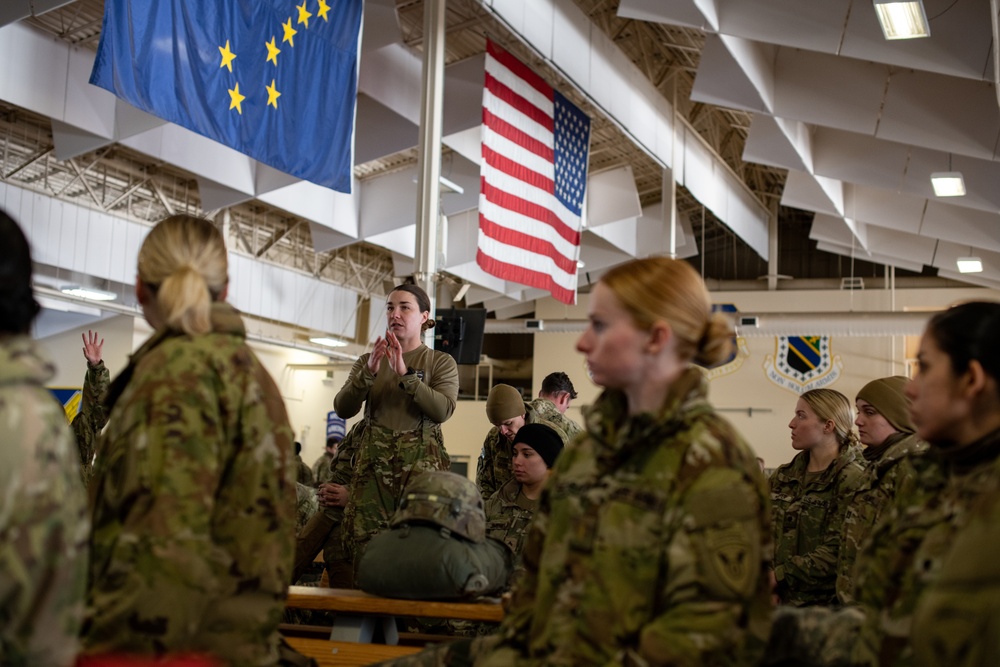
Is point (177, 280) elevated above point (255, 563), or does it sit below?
above

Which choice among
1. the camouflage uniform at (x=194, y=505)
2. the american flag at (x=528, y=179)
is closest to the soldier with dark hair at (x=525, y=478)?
the camouflage uniform at (x=194, y=505)

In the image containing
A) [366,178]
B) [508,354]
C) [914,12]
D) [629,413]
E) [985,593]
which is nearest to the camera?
[985,593]

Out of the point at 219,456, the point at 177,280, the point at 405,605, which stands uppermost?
the point at 177,280

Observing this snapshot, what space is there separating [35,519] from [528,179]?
8.81m

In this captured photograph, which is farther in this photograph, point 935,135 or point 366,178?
point 366,178

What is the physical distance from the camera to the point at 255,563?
2.12m

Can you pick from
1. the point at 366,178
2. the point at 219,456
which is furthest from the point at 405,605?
the point at 366,178

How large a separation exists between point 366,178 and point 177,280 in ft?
44.0

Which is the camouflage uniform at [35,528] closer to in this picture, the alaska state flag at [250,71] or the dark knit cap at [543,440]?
the dark knit cap at [543,440]

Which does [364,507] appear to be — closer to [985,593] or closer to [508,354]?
[985,593]

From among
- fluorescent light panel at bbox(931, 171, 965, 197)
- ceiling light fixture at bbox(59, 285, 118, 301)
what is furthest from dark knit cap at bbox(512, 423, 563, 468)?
ceiling light fixture at bbox(59, 285, 118, 301)

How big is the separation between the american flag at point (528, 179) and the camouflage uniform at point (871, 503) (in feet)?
17.9

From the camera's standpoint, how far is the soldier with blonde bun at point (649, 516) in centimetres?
187

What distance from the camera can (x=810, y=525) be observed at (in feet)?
16.4
